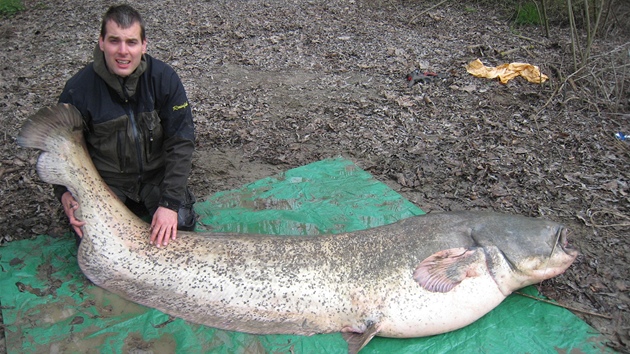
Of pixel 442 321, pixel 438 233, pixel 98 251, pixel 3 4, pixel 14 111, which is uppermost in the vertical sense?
pixel 3 4

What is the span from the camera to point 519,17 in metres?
8.38

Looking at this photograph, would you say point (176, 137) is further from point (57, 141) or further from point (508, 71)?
point (508, 71)

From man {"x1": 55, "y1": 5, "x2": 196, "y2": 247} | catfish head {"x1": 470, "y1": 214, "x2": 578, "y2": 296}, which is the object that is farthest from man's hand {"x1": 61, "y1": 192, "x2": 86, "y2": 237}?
catfish head {"x1": 470, "y1": 214, "x2": 578, "y2": 296}

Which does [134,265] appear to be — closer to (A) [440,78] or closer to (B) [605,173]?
(B) [605,173]

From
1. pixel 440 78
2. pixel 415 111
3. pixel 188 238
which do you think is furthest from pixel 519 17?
pixel 188 238

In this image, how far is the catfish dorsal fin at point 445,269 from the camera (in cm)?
264

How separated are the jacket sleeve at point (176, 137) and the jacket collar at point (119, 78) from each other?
17 centimetres

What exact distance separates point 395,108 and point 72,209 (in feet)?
12.2

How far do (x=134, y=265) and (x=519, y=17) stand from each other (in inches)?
311

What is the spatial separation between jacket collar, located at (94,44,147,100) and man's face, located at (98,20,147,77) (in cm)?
3

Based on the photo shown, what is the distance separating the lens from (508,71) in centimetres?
621

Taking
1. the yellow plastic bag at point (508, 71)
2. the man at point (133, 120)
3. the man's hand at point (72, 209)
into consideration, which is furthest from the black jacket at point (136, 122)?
the yellow plastic bag at point (508, 71)

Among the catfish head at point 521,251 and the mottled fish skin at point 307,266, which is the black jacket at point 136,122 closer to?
the mottled fish skin at point 307,266

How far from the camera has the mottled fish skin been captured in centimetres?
268
